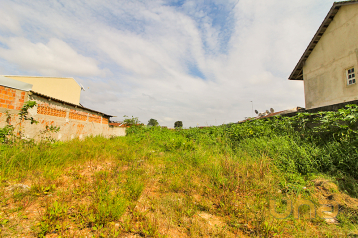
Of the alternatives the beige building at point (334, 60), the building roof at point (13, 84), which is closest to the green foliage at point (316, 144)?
the beige building at point (334, 60)

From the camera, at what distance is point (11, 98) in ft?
19.2

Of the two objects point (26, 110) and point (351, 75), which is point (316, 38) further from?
point (26, 110)

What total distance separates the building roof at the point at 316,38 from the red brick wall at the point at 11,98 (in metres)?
16.7

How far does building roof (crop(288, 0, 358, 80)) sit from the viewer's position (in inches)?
390

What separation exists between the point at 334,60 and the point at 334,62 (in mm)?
133

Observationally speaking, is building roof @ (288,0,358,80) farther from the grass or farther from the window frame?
the grass

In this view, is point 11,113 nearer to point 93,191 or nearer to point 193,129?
point 93,191

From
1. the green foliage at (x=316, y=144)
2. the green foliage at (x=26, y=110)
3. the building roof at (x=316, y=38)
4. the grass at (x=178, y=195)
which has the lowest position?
the grass at (x=178, y=195)

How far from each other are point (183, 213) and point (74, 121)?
9509 mm

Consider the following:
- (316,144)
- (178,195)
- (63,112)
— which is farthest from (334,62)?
(63,112)

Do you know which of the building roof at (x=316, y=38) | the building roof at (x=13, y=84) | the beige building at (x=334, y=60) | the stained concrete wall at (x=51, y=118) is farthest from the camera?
the building roof at (x=316, y=38)

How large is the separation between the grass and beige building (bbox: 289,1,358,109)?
6.78m

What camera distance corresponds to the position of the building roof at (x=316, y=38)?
9.91 metres

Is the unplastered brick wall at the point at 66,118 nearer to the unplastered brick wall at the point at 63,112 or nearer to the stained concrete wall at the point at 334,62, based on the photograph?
the unplastered brick wall at the point at 63,112
